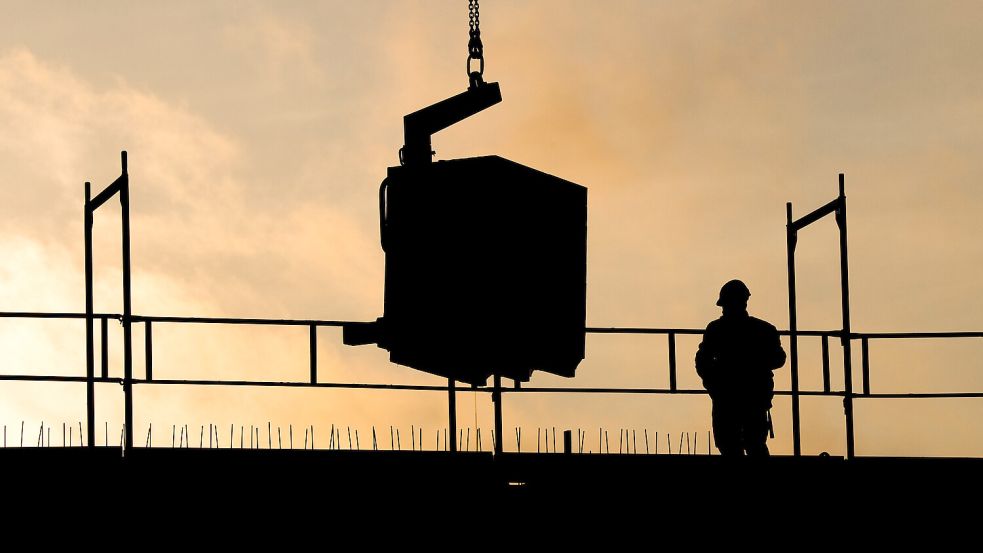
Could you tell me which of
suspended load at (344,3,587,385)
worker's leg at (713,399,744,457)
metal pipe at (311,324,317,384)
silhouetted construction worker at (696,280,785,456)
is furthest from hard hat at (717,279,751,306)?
metal pipe at (311,324,317,384)

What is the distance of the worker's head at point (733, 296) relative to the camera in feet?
53.0

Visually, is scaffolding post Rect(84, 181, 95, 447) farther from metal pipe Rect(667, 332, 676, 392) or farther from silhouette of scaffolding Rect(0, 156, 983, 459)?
metal pipe Rect(667, 332, 676, 392)

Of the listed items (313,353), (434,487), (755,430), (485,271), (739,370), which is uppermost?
(485,271)

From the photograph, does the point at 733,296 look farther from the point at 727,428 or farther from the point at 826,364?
the point at 826,364

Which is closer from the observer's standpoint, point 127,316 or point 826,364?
point 127,316

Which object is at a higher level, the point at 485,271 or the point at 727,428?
the point at 485,271

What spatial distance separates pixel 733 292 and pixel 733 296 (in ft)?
0.13

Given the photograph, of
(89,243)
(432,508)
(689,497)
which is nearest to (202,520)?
(432,508)

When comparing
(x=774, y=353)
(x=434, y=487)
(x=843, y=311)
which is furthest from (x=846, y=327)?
(x=434, y=487)

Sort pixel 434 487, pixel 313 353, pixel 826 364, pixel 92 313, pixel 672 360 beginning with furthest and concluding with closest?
1. pixel 826 364
2. pixel 672 360
3. pixel 313 353
4. pixel 92 313
5. pixel 434 487

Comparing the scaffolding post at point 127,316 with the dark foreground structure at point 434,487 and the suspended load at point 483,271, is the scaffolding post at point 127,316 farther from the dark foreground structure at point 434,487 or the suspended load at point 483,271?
the suspended load at point 483,271

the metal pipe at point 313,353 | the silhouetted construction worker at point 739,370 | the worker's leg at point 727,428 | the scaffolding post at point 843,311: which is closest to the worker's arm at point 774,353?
the silhouetted construction worker at point 739,370

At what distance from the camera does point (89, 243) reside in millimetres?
18062

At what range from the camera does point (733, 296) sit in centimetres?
1616
